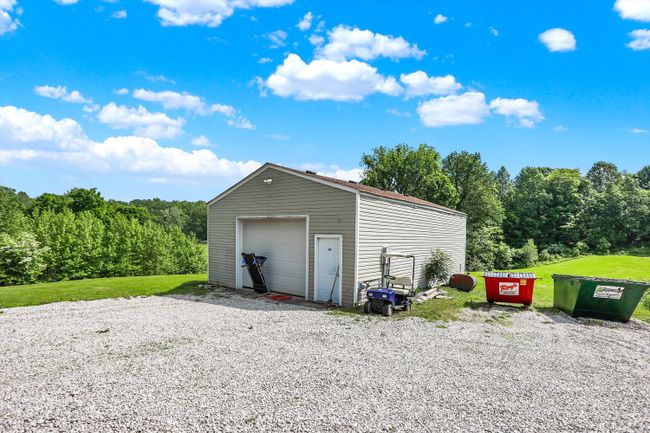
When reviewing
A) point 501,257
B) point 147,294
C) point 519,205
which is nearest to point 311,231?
point 147,294

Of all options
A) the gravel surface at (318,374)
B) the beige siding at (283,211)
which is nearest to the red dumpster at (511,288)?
the gravel surface at (318,374)

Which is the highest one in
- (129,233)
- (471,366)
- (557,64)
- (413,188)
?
(557,64)

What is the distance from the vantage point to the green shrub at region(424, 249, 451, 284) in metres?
13.5

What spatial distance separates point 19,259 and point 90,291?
7183 millimetres

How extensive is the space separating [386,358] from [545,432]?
2385 millimetres

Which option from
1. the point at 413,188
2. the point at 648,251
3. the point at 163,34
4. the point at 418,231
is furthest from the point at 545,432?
the point at 648,251

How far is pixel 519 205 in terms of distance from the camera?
4106cm

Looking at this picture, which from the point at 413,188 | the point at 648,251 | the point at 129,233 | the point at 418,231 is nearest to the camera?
the point at 418,231

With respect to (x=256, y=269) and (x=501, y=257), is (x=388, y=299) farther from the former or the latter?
(x=501, y=257)

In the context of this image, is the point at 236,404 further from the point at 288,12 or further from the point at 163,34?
the point at 163,34

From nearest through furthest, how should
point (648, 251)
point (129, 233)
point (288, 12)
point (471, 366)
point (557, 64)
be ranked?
point (471, 366) < point (288, 12) < point (557, 64) < point (129, 233) < point (648, 251)

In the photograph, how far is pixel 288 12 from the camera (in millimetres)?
11797

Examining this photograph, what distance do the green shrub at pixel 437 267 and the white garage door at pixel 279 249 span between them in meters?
5.26

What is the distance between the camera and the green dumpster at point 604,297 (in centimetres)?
822
